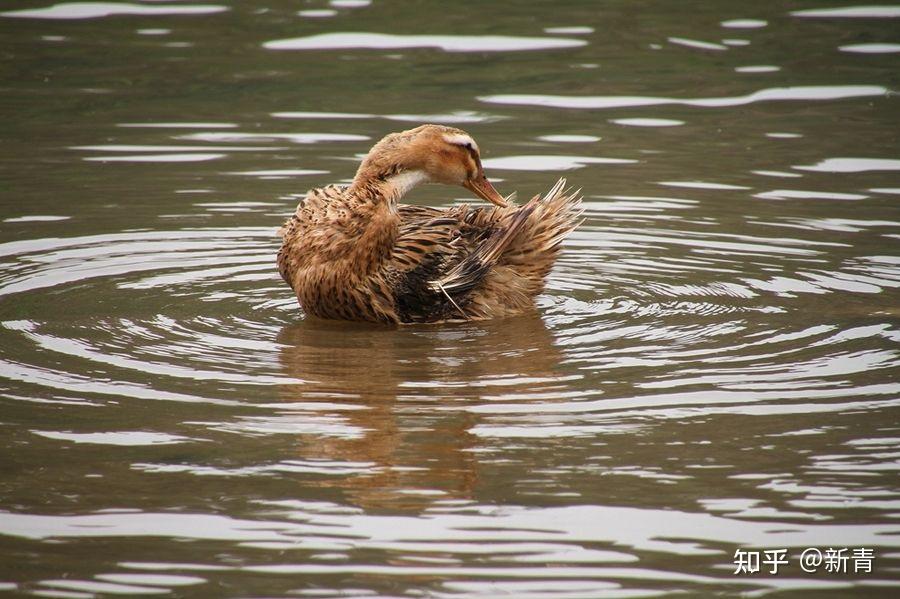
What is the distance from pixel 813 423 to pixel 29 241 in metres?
5.86

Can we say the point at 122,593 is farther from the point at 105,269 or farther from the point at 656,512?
the point at 105,269

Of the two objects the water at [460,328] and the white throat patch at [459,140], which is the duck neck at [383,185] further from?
the water at [460,328]

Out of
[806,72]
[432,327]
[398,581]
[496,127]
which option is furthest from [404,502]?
[806,72]

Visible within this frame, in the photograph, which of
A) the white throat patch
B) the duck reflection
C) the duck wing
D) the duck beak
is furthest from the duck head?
the duck reflection

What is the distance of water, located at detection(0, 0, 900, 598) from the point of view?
5.32 metres

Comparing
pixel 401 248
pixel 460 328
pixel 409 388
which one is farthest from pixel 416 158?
pixel 409 388

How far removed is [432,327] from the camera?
843cm

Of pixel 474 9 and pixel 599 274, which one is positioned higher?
pixel 474 9

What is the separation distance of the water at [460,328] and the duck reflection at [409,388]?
3cm

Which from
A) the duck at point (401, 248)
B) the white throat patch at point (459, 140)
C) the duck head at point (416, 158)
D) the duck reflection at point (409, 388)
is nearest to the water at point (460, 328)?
the duck reflection at point (409, 388)

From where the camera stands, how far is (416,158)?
8367 mm

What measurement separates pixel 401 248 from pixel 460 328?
59 centimetres

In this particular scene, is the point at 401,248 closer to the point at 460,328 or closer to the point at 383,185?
the point at 383,185

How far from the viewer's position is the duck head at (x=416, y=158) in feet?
27.5
